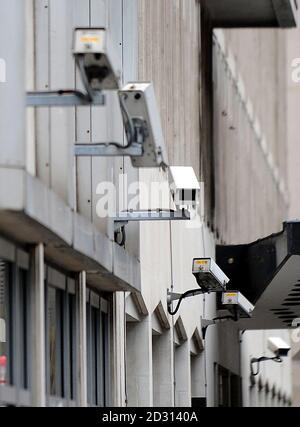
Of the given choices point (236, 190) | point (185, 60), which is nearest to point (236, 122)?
point (236, 190)

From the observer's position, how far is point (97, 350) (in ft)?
69.9

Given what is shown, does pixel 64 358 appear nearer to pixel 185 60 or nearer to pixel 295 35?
pixel 185 60

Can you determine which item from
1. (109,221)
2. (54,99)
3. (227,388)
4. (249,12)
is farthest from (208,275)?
(227,388)

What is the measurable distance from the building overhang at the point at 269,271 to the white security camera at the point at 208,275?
9.22ft

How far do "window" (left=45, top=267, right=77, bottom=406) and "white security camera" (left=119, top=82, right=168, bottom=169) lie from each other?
1.61 metres

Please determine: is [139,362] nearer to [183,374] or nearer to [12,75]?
[183,374]

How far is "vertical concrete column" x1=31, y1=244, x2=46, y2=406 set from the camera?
53.7 ft

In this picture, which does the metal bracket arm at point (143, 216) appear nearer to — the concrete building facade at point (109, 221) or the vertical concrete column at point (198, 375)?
the concrete building facade at point (109, 221)

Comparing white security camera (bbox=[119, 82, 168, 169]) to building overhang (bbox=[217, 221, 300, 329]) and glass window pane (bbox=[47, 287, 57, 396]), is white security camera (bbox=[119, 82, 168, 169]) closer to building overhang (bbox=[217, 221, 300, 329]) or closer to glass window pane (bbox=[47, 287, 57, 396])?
glass window pane (bbox=[47, 287, 57, 396])

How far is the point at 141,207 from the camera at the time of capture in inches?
944

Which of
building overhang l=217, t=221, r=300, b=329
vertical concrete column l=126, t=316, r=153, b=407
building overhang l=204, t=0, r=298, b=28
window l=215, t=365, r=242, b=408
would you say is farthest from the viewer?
window l=215, t=365, r=242, b=408

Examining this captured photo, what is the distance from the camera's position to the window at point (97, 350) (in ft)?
68.0

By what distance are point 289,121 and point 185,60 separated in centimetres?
3836

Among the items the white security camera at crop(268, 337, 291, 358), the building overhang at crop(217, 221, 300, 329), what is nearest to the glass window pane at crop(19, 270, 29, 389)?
the building overhang at crop(217, 221, 300, 329)
